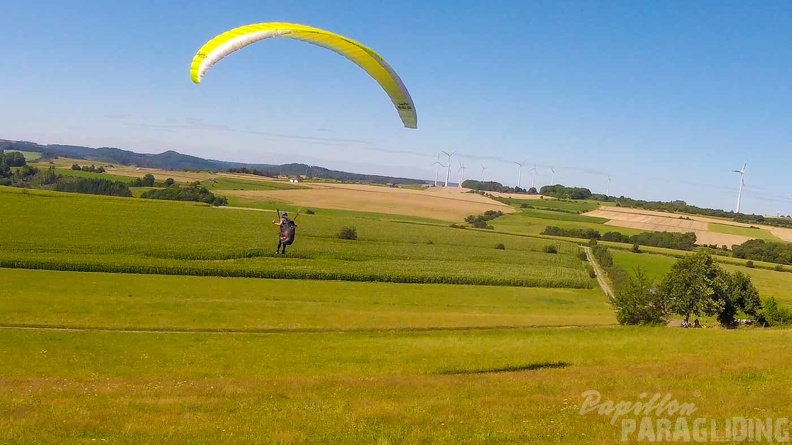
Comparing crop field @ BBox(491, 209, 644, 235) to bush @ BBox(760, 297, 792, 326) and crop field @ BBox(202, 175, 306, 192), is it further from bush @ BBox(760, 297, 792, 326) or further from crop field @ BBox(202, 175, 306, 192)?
bush @ BBox(760, 297, 792, 326)

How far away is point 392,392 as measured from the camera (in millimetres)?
14648

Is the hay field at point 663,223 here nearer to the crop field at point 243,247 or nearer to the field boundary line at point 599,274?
the field boundary line at point 599,274

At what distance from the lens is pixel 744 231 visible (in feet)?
343

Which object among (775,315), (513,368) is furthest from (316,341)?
(775,315)

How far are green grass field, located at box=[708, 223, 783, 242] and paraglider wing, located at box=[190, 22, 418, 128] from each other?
Answer: 10008 centimetres

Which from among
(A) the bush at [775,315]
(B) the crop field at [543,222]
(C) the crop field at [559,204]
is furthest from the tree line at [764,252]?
(C) the crop field at [559,204]

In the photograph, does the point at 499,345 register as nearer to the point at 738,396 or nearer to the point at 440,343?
the point at 440,343

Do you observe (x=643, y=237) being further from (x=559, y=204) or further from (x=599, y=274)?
(x=559, y=204)

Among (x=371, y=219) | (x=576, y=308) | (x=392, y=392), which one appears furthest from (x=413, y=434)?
(x=371, y=219)

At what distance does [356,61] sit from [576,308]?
138 ft

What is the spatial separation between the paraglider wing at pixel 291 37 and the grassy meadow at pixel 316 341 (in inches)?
267

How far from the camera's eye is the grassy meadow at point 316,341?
11.2 meters

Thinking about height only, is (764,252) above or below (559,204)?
below

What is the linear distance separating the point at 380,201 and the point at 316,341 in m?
80.2
